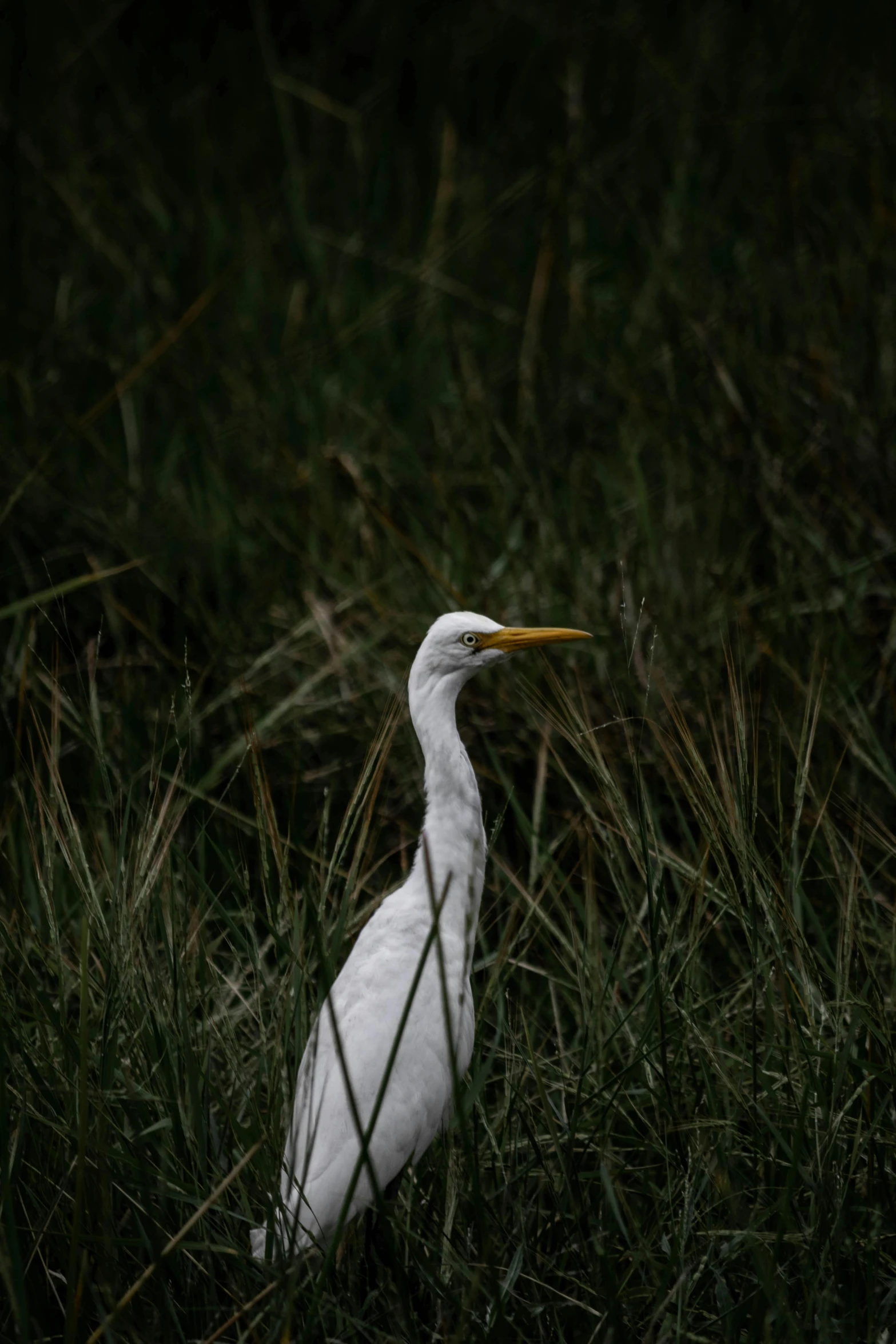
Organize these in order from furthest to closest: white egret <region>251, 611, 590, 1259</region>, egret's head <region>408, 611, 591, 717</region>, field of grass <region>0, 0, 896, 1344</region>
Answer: egret's head <region>408, 611, 591, 717</region> < white egret <region>251, 611, 590, 1259</region> < field of grass <region>0, 0, 896, 1344</region>

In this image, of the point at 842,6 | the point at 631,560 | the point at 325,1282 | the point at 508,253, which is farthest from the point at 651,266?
the point at 325,1282

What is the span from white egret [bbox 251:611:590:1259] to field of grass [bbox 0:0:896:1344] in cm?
6

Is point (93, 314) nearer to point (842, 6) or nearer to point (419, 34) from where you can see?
point (419, 34)

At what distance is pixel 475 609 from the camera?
286 cm

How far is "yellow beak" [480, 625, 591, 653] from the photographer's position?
196 centimetres

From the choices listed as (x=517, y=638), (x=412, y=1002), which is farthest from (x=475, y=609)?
(x=412, y=1002)

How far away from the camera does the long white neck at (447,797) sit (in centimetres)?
197

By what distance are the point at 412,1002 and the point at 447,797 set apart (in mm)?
462

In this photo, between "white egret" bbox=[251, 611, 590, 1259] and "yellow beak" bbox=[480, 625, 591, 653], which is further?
"yellow beak" bbox=[480, 625, 591, 653]

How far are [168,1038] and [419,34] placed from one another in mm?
5359

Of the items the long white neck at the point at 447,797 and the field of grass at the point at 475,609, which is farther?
the long white neck at the point at 447,797

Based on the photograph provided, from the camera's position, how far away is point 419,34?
5.95m

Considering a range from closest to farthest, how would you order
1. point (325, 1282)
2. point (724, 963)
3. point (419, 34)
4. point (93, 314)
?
point (325, 1282)
point (724, 963)
point (93, 314)
point (419, 34)

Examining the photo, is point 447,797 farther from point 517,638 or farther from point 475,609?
point 475,609
